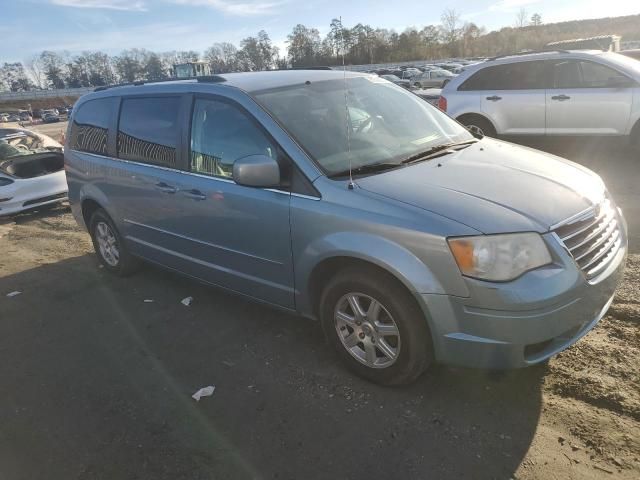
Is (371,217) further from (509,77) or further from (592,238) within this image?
(509,77)

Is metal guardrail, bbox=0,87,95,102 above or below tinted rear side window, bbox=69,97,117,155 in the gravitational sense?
above

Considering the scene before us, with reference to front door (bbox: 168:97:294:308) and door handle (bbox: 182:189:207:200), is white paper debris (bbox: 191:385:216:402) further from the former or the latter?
door handle (bbox: 182:189:207:200)

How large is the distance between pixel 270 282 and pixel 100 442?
1.40 meters

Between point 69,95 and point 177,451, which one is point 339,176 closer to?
point 177,451

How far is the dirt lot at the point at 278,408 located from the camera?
2.52 meters

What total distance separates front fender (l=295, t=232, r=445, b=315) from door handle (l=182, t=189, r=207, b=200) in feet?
3.40

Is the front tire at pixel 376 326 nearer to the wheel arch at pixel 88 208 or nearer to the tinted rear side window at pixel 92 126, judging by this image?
the tinted rear side window at pixel 92 126

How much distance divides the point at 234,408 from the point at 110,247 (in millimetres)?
3000

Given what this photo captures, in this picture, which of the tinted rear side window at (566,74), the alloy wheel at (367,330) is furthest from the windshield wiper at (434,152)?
the tinted rear side window at (566,74)

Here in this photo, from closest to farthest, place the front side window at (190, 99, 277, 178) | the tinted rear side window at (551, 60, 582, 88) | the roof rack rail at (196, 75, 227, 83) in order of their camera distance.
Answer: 1. the front side window at (190, 99, 277, 178)
2. the roof rack rail at (196, 75, 227, 83)
3. the tinted rear side window at (551, 60, 582, 88)

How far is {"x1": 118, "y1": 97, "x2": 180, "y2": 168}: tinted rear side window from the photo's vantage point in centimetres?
404

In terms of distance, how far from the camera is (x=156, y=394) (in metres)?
3.26

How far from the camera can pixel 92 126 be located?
16.9ft

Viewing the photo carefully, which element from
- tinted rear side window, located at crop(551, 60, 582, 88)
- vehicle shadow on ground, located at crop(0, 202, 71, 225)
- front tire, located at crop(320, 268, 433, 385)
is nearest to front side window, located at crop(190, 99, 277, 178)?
front tire, located at crop(320, 268, 433, 385)
